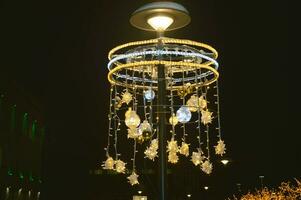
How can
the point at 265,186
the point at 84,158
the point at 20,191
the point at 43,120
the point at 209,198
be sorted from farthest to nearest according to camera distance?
the point at 43,120 < the point at 209,198 < the point at 20,191 < the point at 265,186 < the point at 84,158

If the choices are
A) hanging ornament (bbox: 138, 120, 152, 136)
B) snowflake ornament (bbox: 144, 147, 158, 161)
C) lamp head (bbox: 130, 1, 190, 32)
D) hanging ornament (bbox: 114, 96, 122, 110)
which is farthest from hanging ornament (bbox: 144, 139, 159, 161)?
lamp head (bbox: 130, 1, 190, 32)

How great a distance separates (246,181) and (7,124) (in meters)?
Answer: 10.5

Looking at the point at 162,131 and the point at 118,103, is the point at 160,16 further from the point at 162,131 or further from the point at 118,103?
the point at 118,103

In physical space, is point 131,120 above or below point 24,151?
below

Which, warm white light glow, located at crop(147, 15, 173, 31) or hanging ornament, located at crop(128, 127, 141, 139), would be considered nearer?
→ warm white light glow, located at crop(147, 15, 173, 31)

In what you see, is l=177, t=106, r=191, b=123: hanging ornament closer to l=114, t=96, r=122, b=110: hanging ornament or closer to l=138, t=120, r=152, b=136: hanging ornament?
l=138, t=120, r=152, b=136: hanging ornament

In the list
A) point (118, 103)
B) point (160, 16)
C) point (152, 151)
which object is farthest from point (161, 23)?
point (152, 151)

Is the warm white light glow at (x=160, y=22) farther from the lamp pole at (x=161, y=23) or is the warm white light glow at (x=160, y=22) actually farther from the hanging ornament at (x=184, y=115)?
the hanging ornament at (x=184, y=115)

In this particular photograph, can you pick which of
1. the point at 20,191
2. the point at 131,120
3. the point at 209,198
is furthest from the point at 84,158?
the point at 131,120

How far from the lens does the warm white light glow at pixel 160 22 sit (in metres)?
4.38

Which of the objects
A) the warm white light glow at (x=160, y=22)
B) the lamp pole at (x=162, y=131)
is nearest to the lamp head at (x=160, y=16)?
the warm white light glow at (x=160, y=22)

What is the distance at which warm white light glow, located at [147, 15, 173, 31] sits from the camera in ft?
14.4

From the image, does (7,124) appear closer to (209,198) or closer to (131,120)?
(209,198)

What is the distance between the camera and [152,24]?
14.8 ft
